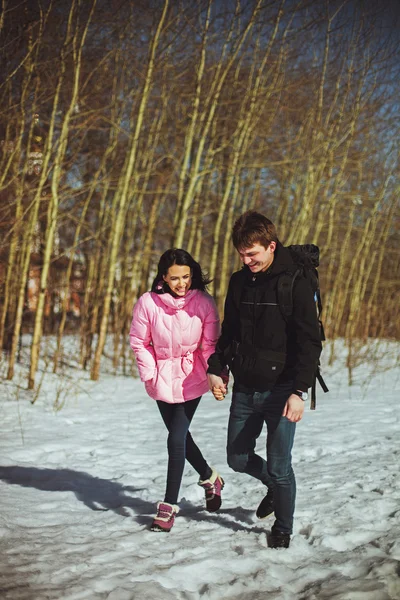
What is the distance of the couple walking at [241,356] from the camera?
9.95ft

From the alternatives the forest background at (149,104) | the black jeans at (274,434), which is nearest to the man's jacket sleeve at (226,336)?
the black jeans at (274,434)

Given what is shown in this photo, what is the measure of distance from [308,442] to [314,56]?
8216 mm

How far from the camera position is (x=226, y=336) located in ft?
10.9

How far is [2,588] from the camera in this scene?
267 centimetres

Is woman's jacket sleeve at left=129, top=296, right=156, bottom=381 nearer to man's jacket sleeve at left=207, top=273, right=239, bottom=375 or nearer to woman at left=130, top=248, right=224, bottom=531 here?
woman at left=130, top=248, right=224, bottom=531

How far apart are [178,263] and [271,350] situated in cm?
78

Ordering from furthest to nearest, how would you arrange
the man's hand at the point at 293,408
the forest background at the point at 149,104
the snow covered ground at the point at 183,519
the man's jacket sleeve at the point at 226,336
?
the forest background at the point at 149,104 < the man's jacket sleeve at the point at 226,336 < the man's hand at the point at 293,408 < the snow covered ground at the point at 183,519

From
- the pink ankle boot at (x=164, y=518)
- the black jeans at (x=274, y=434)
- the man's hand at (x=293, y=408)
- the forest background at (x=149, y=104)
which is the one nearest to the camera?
the man's hand at (x=293, y=408)

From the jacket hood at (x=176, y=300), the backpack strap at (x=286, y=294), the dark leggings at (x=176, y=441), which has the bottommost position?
the dark leggings at (x=176, y=441)

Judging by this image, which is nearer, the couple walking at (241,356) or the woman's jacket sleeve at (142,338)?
the couple walking at (241,356)

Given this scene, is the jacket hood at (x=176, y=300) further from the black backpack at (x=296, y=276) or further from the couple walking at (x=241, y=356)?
the black backpack at (x=296, y=276)

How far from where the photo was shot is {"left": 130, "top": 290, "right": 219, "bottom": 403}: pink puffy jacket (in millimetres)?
3467

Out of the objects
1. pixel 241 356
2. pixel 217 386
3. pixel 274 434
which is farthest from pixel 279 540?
pixel 241 356

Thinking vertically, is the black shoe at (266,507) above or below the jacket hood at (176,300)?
below
